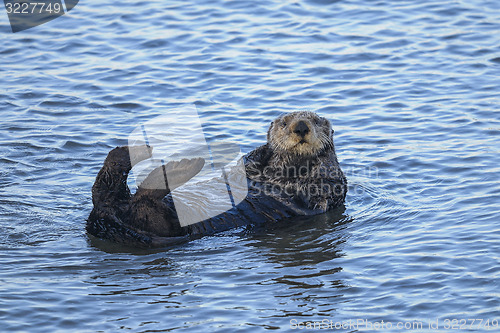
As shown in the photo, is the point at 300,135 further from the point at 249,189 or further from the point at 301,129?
the point at 249,189

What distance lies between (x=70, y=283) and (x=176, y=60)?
602 cm

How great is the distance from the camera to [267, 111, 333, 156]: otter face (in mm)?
6312

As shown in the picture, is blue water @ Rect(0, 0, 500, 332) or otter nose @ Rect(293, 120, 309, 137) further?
otter nose @ Rect(293, 120, 309, 137)

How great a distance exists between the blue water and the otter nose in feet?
2.62

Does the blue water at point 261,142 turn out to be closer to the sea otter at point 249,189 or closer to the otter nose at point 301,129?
the sea otter at point 249,189

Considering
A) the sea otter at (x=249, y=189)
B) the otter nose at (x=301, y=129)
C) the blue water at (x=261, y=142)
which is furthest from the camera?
the otter nose at (x=301, y=129)

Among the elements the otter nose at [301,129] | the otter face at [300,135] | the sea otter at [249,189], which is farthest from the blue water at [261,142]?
the otter nose at [301,129]

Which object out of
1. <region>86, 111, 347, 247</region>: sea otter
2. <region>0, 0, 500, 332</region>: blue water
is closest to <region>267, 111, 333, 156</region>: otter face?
<region>86, 111, 347, 247</region>: sea otter

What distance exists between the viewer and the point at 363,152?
7.89 metres

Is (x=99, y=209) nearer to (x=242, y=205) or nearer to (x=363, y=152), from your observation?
(x=242, y=205)

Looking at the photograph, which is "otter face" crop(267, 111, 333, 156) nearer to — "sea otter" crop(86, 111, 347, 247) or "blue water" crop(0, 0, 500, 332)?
"sea otter" crop(86, 111, 347, 247)

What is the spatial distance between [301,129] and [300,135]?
0.20ft

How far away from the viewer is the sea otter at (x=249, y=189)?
5.36 meters

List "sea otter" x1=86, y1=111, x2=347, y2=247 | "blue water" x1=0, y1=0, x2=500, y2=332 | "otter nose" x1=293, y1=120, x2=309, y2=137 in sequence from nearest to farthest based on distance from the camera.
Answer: "blue water" x1=0, y1=0, x2=500, y2=332 < "sea otter" x1=86, y1=111, x2=347, y2=247 < "otter nose" x1=293, y1=120, x2=309, y2=137
